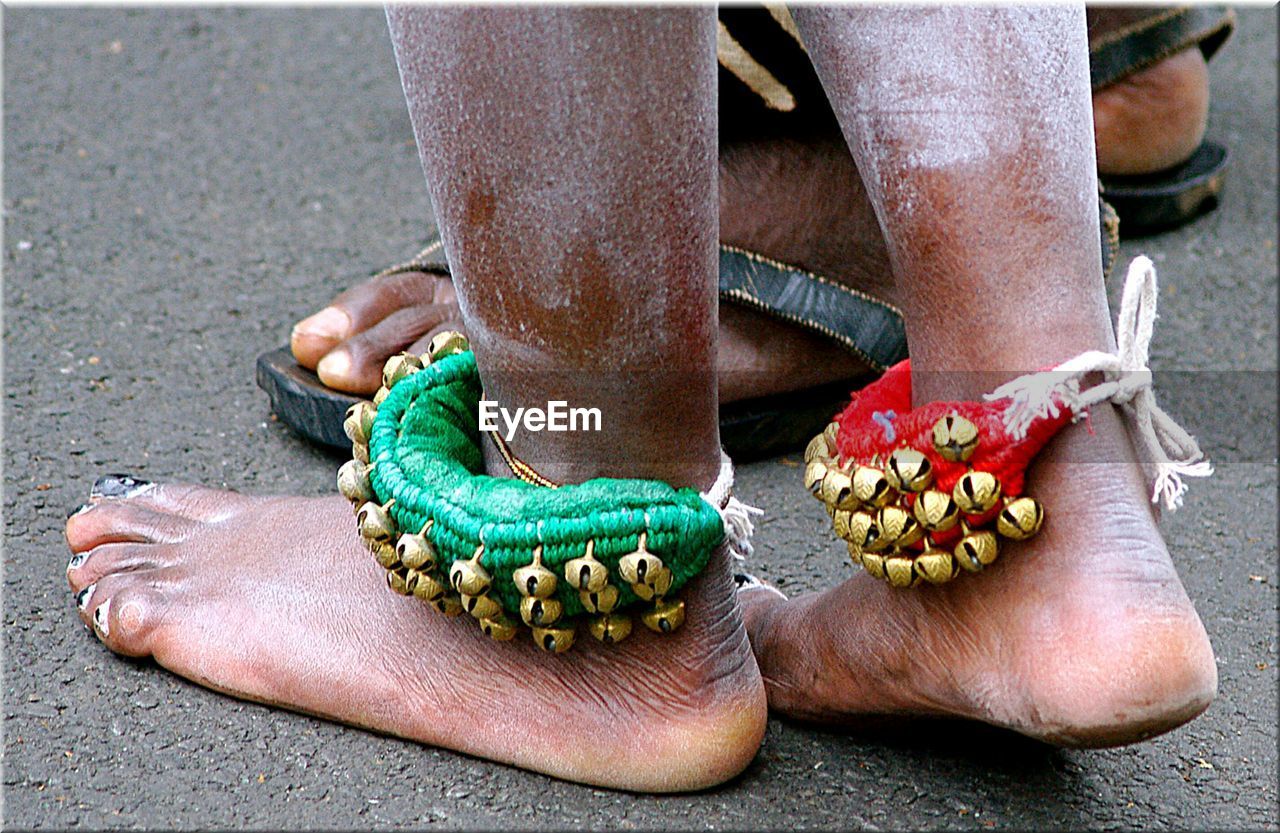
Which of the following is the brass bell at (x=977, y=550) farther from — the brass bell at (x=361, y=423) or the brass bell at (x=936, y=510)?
the brass bell at (x=361, y=423)

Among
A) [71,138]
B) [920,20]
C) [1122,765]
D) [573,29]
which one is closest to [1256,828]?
[1122,765]

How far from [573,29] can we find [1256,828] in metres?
0.75

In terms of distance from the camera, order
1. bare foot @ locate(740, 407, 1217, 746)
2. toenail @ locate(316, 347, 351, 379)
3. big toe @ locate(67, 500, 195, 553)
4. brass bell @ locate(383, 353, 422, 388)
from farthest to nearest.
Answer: toenail @ locate(316, 347, 351, 379), big toe @ locate(67, 500, 195, 553), brass bell @ locate(383, 353, 422, 388), bare foot @ locate(740, 407, 1217, 746)

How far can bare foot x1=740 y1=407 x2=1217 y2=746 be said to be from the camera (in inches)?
33.2

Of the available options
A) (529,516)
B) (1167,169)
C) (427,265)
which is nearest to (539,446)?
(529,516)

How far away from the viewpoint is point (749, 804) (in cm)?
98

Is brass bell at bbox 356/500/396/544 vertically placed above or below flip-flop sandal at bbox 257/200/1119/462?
above

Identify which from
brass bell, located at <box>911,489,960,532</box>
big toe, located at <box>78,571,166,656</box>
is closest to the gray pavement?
big toe, located at <box>78,571,166,656</box>

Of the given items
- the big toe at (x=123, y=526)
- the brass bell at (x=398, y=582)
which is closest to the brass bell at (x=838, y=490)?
the brass bell at (x=398, y=582)

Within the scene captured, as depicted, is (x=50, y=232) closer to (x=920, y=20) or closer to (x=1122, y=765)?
(x=920, y=20)

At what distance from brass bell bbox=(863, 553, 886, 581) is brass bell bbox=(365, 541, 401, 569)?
340 mm

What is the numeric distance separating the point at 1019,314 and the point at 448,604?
0.46 meters

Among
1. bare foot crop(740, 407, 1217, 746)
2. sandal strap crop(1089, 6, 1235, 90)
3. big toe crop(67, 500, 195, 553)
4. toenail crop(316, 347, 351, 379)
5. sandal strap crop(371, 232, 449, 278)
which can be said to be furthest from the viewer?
sandal strap crop(1089, 6, 1235, 90)

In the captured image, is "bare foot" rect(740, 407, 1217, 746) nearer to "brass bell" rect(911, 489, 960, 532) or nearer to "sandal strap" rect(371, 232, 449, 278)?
"brass bell" rect(911, 489, 960, 532)
